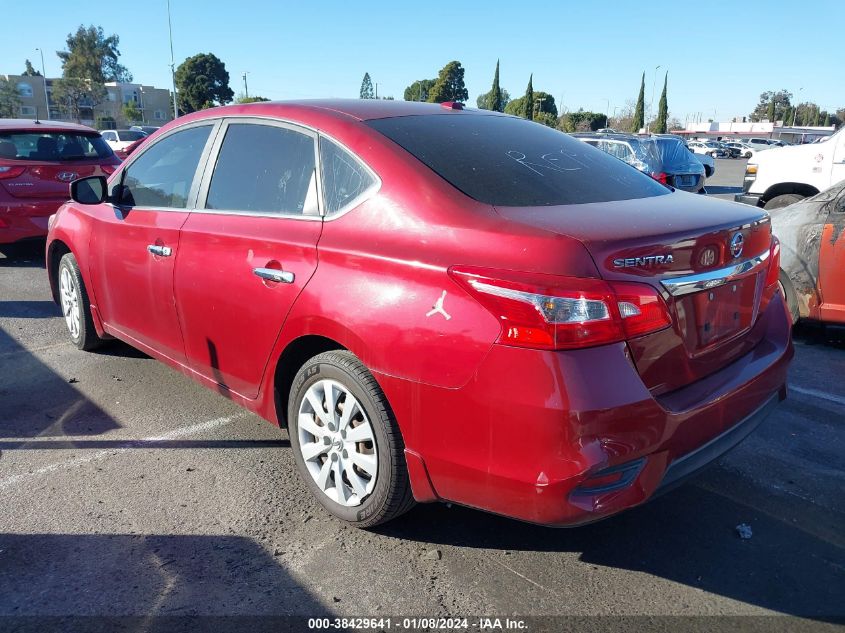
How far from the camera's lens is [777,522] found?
2.95m

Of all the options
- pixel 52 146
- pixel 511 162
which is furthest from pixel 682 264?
pixel 52 146

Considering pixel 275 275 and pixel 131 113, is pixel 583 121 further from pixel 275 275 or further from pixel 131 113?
pixel 275 275

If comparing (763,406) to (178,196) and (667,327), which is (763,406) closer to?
(667,327)

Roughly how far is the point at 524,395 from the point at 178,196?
2.47 metres

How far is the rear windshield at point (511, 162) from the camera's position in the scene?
2697 millimetres

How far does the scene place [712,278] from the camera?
247 centimetres

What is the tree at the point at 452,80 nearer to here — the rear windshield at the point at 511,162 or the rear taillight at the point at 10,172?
the rear taillight at the point at 10,172

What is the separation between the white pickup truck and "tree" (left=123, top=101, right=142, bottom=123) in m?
80.8

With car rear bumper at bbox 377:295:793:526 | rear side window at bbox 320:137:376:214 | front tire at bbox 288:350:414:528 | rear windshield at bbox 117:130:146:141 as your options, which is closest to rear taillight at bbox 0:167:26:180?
rear side window at bbox 320:137:376:214

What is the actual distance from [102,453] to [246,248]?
4.68 ft

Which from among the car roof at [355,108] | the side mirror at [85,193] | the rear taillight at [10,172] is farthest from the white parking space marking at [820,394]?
the rear taillight at [10,172]

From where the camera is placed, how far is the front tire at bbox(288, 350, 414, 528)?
2.57 m

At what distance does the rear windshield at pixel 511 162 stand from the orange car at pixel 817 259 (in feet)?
8.53

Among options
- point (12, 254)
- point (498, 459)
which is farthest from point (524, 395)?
point (12, 254)
